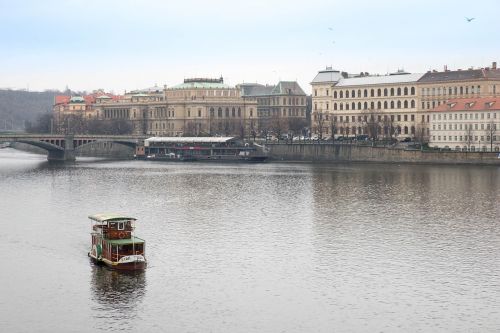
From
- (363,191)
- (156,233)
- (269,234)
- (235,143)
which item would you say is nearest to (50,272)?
(156,233)

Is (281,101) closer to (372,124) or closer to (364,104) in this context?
(364,104)

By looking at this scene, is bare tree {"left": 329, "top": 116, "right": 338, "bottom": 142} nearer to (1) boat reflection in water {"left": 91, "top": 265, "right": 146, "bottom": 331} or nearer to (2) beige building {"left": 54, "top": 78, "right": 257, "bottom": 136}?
(2) beige building {"left": 54, "top": 78, "right": 257, "bottom": 136}

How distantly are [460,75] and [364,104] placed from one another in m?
17.1

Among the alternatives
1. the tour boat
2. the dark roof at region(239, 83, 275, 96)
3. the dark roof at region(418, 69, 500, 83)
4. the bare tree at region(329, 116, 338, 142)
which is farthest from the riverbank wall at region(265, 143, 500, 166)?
the tour boat

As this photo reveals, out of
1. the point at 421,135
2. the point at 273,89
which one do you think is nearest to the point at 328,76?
the point at 421,135

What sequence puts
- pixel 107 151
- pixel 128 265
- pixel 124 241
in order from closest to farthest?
pixel 128 265 → pixel 124 241 → pixel 107 151

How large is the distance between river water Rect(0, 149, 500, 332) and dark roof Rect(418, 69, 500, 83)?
49.2m

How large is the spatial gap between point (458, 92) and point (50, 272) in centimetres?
9116

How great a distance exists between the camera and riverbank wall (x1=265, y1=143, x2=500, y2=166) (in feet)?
308

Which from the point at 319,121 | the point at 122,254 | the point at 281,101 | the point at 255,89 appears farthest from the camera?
the point at 255,89

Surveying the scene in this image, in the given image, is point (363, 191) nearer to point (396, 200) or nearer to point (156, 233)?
point (396, 200)

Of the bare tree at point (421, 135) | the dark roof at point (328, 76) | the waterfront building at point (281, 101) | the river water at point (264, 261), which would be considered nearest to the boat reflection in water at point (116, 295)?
the river water at point (264, 261)

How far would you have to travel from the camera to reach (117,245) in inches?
1492

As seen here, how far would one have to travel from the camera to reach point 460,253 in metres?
41.2
